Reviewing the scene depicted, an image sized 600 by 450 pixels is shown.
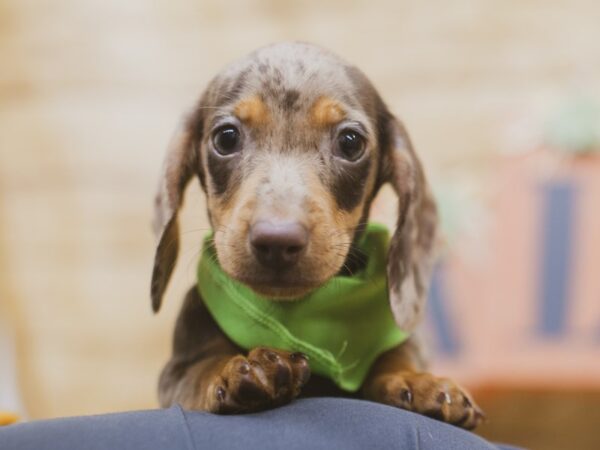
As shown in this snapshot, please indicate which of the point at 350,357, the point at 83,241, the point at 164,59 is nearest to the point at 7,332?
the point at 83,241

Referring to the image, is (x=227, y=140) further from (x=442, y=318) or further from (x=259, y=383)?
(x=442, y=318)

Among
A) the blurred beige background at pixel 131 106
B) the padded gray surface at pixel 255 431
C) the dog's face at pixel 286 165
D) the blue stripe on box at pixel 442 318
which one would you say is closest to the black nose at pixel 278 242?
the dog's face at pixel 286 165

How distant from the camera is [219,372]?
178cm

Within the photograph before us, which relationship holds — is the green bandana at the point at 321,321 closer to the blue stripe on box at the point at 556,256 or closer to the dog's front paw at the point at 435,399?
the dog's front paw at the point at 435,399

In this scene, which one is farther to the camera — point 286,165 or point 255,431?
point 286,165

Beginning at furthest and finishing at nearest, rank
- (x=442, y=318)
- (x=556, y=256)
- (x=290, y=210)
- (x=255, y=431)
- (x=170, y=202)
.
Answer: (x=442, y=318), (x=556, y=256), (x=170, y=202), (x=290, y=210), (x=255, y=431)

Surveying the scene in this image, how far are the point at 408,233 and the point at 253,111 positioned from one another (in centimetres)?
47

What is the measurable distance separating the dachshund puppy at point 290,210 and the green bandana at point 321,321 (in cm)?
4

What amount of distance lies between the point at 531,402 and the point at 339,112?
227 cm

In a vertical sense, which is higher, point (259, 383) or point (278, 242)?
point (278, 242)

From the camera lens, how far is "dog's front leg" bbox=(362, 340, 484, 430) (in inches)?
71.2

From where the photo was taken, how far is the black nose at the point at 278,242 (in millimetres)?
1700

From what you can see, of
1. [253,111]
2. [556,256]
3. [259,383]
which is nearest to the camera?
[259,383]

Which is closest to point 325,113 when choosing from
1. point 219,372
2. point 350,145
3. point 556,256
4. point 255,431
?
point 350,145
